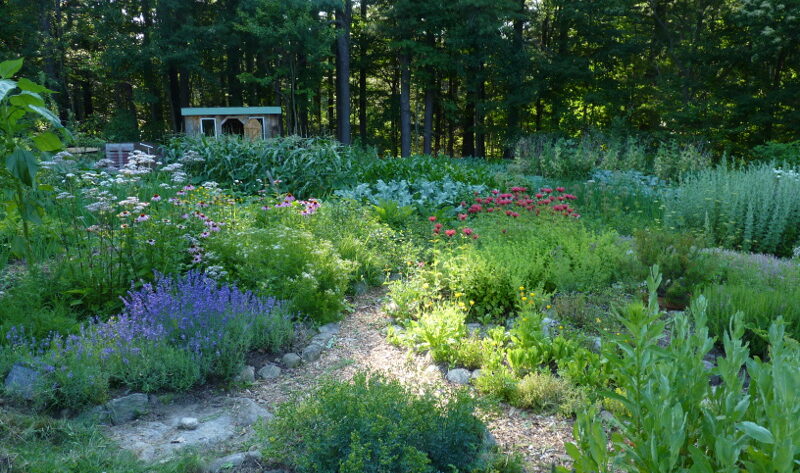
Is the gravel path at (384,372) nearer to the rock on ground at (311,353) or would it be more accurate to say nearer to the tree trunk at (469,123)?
the rock on ground at (311,353)

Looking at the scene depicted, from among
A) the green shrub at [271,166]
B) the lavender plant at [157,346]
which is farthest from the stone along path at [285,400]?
the green shrub at [271,166]

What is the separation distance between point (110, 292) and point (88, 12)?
21140 millimetres

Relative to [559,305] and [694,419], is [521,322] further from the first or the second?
[694,419]

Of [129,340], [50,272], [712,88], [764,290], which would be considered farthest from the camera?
[712,88]

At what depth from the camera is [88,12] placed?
69.7 ft

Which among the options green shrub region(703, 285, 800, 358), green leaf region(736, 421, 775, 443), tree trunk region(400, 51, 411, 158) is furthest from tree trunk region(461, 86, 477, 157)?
green leaf region(736, 421, 775, 443)

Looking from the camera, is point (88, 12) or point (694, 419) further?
point (88, 12)

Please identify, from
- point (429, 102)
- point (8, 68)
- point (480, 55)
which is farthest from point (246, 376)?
point (429, 102)

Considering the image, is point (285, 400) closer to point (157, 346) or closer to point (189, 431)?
point (189, 431)

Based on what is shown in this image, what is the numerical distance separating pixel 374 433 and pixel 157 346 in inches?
68.6

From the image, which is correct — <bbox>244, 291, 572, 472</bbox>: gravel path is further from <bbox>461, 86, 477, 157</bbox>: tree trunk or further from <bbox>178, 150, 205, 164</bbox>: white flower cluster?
<bbox>461, 86, 477, 157</bbox>: tree trunk

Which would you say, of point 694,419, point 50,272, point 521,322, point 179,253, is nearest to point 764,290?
point 521,322

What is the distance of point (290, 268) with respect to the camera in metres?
4.89

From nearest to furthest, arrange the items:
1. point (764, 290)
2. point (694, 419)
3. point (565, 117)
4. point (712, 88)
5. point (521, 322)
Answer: point (694, 419) < point (521, 322) < point (764, 290) < point (712, 88) < point (565, 117)
